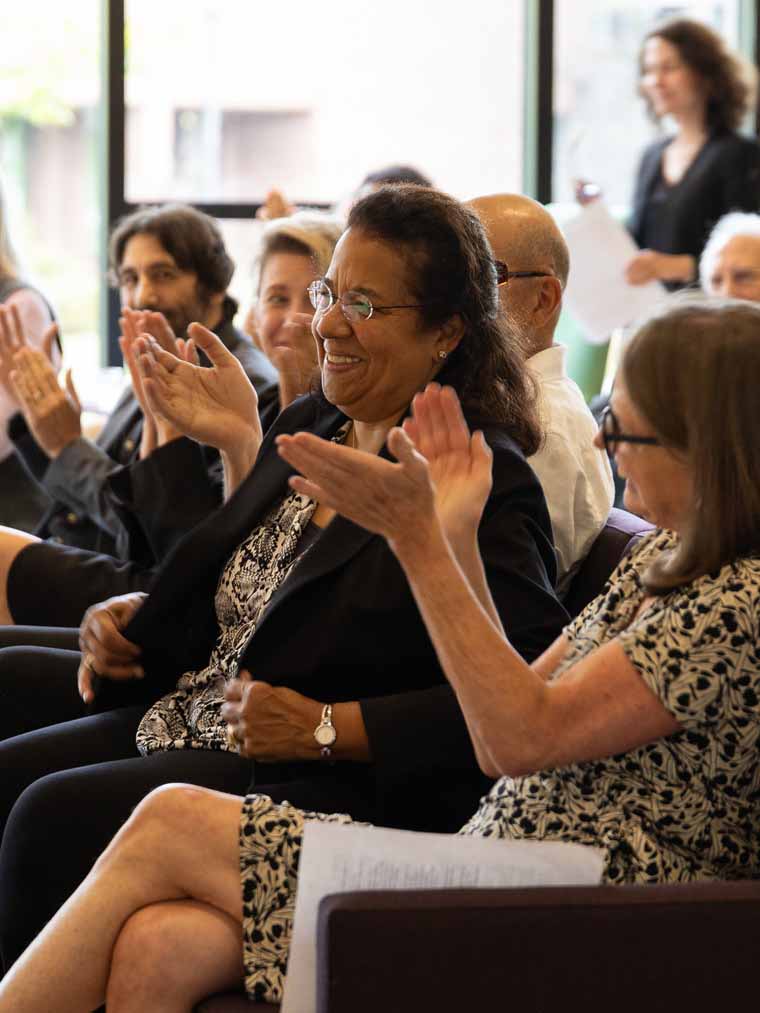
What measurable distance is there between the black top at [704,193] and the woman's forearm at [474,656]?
3.77 m

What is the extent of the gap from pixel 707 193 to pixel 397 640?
11.5 ft

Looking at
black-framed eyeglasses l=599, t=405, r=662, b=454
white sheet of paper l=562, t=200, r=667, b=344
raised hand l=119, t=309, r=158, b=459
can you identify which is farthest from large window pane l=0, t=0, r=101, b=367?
black-framed eyeglasses l=599, t=405, r=662, b=454

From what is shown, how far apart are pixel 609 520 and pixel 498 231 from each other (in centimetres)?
63

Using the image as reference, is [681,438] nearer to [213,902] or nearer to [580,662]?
[580,662]

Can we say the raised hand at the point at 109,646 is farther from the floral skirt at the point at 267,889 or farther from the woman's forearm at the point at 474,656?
the woman's forearm at the point at 474,656

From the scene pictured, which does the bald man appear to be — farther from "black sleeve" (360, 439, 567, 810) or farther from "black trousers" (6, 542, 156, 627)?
"black trousers" (6, 542, 156, 627)

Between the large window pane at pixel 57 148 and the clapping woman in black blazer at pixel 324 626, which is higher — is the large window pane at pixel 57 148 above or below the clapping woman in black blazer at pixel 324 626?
above

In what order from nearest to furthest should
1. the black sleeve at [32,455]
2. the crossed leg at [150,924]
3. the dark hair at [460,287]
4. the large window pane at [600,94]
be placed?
the crossed leg at [150,924]
the dark hair at [460,287]
the black sleeve at [32,455]
the large window pane at [600,94]

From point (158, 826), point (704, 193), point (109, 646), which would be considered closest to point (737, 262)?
point (704, 193)

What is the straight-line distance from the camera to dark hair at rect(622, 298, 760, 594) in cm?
149

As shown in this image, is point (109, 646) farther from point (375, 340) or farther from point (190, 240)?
point (190, 240)

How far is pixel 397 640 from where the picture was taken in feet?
6.16

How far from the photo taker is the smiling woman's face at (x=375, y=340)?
2.04 metres

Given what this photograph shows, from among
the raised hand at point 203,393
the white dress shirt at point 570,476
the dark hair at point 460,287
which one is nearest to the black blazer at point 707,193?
the white dress shirt at point 570,476
